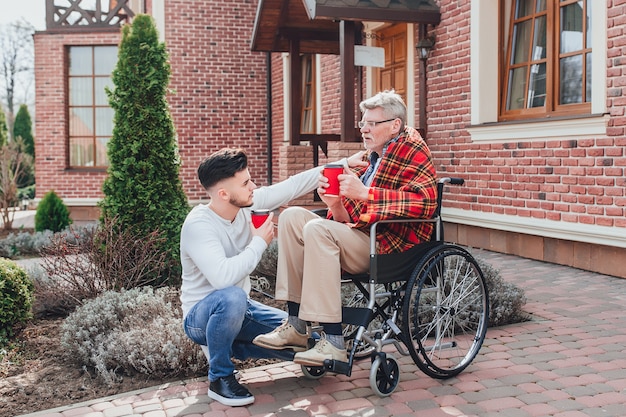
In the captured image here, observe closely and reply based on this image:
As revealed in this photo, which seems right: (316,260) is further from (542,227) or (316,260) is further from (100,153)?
(100,153)

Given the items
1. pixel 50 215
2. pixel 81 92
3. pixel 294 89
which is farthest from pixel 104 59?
pixel 294 89

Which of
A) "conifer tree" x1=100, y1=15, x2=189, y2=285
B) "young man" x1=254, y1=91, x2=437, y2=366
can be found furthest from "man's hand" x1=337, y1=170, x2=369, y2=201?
"conifer tree" x1=100, y1=15, x2=189, y2=285

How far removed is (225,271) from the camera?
318 centimetres

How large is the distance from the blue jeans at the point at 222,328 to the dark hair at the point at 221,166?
0.53 m

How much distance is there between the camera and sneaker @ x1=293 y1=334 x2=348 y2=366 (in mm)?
3160

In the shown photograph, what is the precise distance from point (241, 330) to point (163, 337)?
2.05ft

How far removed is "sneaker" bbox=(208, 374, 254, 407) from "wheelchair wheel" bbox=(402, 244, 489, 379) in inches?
31.0

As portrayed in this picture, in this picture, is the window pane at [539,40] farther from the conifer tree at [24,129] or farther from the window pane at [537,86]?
the conifer tree at [24,129]

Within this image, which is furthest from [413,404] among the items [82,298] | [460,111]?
[460,111]

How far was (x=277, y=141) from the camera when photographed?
46.8ft

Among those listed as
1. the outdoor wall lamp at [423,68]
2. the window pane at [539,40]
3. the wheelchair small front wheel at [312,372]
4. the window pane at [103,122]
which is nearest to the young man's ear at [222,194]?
the wheelchair small front wheel at [312,372]

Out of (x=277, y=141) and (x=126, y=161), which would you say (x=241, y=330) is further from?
(x=277, y=141)

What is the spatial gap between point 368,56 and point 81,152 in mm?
8821

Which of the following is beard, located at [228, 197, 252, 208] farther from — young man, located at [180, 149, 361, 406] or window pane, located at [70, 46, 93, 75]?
window pane, located at [70, 46, 93, 75]
